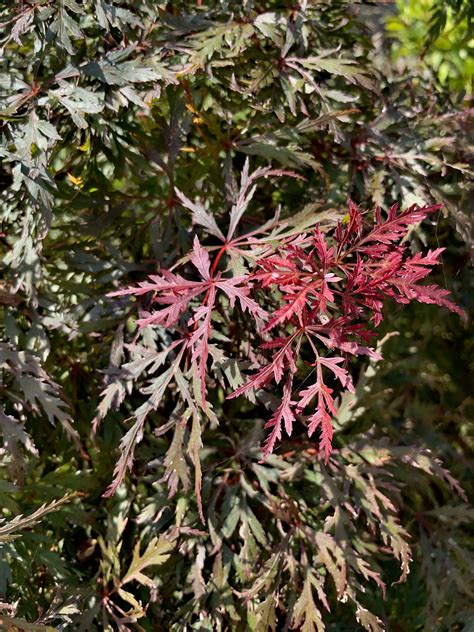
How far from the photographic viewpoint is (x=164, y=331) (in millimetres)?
1838

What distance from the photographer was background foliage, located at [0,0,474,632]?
5.58 ft

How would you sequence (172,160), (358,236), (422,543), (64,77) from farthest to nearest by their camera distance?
(422,543)
(172,160)
(64,77)
(358,236)

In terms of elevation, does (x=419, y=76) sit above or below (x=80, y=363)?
above

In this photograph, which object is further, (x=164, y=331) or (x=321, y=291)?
(x=164, y=331)

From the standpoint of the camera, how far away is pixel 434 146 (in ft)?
6.42

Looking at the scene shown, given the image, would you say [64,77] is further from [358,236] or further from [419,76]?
[419,76]

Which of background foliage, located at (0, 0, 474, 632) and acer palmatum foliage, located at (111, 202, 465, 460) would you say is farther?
background foliage, located at (0, 0, 474, 632)

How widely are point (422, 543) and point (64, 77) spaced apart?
1.44 m

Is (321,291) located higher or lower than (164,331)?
higher

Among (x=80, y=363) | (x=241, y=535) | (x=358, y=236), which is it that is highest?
(x=358, y=236)

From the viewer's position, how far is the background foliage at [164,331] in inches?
66.9

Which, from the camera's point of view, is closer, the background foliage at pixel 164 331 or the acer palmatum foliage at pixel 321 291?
the acer palmatum foliage at pixel 321 291

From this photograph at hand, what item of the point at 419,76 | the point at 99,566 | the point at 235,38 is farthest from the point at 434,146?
the point at 99,566

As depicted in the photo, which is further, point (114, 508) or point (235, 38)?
point (114, 508)
